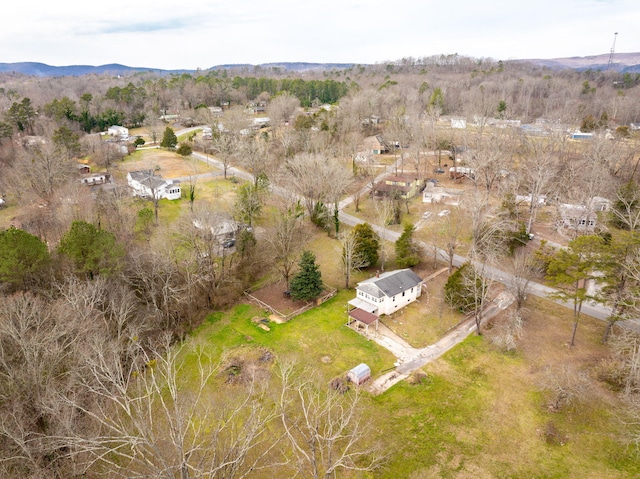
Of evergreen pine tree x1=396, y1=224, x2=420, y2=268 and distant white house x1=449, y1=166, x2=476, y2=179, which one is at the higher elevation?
distant white house x1=449, y1=166, x2=476, y2=179

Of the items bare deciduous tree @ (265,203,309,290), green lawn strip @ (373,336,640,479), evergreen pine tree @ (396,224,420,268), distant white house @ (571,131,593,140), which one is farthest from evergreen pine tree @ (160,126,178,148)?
distant white house @ (571,131,593,140)

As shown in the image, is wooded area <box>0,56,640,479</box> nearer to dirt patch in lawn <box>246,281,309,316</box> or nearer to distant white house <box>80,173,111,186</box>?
dirt patch in lawn <box>246,281,309,316</box>

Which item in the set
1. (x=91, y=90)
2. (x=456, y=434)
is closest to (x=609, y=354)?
(x=456, y=434)

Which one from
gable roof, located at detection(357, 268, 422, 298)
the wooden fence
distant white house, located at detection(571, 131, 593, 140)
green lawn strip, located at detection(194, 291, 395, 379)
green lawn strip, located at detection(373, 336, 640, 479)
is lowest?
green lawn strip, located at detection(373, 336, 640, 479)

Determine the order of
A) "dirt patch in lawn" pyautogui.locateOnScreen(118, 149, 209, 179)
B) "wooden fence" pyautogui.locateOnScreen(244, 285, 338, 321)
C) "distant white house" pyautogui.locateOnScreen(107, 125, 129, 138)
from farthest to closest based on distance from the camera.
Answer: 1. "distant white house" pyautogui.locateOnScreen(107, 125, 129, 138)
2. "dirt patch in lawn" pyautogui.locateOnScreen(118, 149, 209, 179)
3. "wooden fence" pyautogui.locateOnScreen(244, 285, 338, 321)

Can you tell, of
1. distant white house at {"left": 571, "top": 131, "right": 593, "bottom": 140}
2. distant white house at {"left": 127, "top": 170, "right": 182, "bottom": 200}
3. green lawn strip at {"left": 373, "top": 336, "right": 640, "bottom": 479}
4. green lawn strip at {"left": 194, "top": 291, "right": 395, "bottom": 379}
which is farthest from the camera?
distant white house at {"left": 571, "top": 131, "right": 593, "bottom": 140}

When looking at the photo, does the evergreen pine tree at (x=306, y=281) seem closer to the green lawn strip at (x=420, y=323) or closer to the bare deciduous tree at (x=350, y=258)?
the bare deciduous tree at (x=350, y=258)

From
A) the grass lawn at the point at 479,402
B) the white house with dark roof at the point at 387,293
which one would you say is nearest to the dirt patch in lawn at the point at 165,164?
the grass lawn at the point at 479,402
